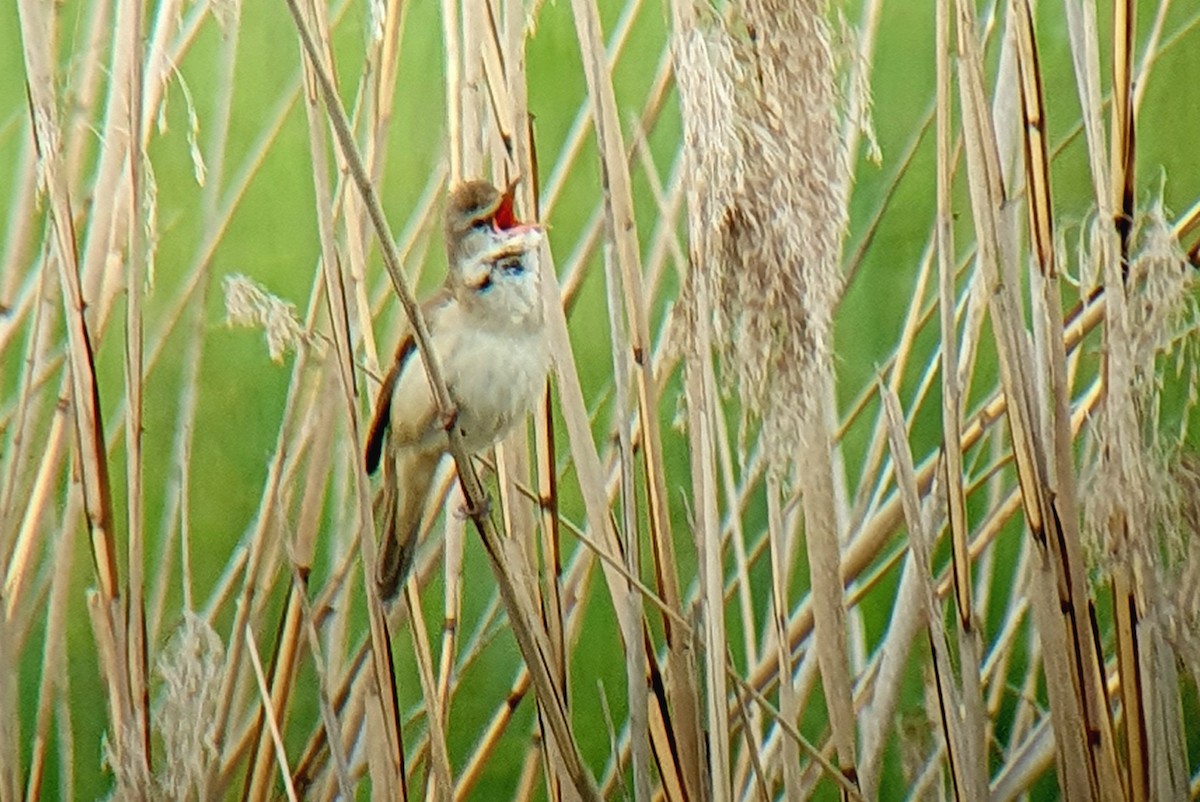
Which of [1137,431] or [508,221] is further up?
[508,221]

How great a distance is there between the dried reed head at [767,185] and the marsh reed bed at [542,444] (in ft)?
0.68

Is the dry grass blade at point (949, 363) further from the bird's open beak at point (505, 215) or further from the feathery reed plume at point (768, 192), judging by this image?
the bird's open beak at point (505, 215)

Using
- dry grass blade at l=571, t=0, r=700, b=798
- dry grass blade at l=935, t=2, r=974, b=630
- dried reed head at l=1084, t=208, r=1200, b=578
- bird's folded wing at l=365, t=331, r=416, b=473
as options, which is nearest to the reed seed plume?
bird's folded wing at l=365, t=331, r=416, b=473

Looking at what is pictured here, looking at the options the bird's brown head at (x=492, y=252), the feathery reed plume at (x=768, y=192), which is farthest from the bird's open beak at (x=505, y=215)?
the feathery reed plume at (x=768, y=192)

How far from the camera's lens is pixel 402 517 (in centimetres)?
126

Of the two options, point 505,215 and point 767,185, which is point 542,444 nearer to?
point 505,215

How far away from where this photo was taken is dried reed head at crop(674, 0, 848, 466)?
937 millimetres

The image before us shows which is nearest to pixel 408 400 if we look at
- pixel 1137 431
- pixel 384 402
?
pixel 384 402

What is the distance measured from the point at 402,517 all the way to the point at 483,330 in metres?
0.21

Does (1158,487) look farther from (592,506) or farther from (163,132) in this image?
(163,132)

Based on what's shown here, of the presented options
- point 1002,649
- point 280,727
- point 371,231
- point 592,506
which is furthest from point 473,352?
point 1002,649

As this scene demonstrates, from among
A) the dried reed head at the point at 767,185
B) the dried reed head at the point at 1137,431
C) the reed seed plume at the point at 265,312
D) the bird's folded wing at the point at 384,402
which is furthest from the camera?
the reed seed plume at the point at 265,312

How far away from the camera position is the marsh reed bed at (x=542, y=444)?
120 centimetres

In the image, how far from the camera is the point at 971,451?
1.50 meters
